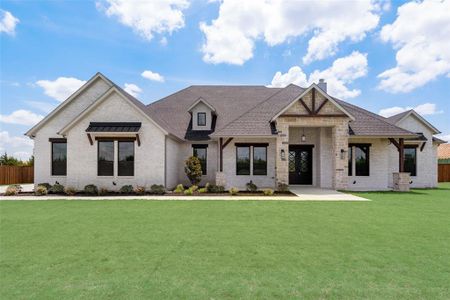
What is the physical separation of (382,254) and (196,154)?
15136 mm

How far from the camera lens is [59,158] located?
55.4ft

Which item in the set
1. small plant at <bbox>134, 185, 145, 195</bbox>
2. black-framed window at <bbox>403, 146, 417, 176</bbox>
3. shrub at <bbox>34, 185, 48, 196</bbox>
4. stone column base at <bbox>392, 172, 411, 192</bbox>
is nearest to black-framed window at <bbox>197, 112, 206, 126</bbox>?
small plant at <bbox>134, 185, 145, 195</bbox>

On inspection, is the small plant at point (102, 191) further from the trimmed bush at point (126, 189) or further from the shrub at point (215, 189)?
the shrub at point (215, 189)

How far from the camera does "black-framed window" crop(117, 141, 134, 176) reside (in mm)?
15508

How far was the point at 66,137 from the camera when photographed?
16.0 m

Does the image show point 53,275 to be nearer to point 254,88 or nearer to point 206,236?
point 206,236

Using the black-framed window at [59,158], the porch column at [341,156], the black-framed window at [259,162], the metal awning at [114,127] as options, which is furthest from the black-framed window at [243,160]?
the black-framed window at [59,158]

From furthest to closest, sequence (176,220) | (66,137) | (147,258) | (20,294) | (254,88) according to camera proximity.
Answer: (254,88) → (66,137) → (176,220) → (147,258) → (20,294)

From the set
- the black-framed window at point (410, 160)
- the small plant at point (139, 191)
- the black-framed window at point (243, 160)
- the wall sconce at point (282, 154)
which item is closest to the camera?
the small plant at point (139, 191)

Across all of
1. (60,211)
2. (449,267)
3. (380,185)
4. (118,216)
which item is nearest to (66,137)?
(60,211)

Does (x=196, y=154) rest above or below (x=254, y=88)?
below

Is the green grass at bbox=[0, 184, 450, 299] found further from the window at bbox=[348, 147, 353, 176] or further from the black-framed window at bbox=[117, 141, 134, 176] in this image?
the window at bbox=[348, 147, 353, 176]

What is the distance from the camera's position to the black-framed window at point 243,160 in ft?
58.7

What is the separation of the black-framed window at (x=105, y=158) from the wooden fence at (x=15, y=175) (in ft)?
48.1
